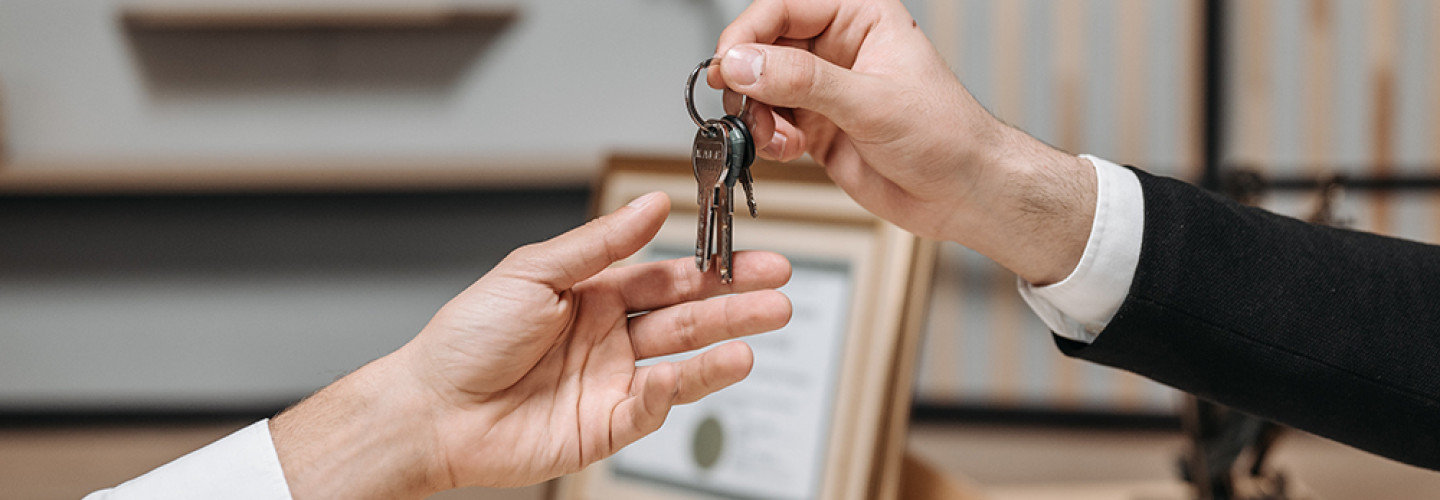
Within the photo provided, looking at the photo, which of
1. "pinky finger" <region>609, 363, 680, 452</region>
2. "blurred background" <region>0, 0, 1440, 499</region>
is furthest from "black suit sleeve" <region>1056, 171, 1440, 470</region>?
"blurred background" <region>0, 0, 1440, 499</region>

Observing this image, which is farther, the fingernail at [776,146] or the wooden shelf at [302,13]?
the wooden shelf at [302,13]

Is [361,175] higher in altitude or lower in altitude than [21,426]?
higher

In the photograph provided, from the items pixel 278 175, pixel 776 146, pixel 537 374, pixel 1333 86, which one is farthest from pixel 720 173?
pixel 1333 86

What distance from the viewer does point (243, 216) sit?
149 centimetres

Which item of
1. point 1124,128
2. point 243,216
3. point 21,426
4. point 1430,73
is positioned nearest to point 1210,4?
point 1124,128

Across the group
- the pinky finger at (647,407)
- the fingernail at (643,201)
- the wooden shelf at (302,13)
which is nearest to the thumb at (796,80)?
the fingernail at (643,201)

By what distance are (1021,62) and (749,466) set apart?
0.79 meters

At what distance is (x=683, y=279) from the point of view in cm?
69

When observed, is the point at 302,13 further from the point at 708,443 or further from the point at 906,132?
the point at 906,132

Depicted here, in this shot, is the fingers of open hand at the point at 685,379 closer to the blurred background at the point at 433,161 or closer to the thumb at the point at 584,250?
the thumb at the point at 584,250

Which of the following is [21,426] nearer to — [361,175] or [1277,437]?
[361,175]

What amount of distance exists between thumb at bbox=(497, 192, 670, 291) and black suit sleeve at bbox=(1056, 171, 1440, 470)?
38 cm

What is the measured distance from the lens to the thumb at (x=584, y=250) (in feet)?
2.01

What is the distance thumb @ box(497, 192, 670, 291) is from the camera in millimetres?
613
